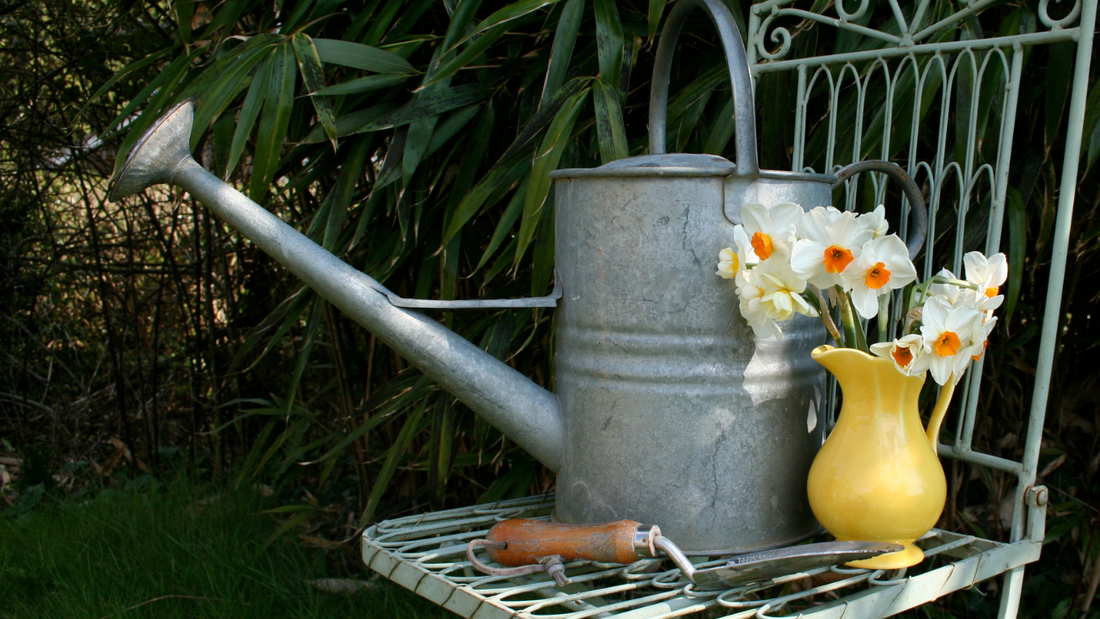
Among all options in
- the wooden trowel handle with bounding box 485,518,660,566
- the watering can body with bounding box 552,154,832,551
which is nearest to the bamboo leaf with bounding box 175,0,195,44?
the watering can body with bounding box 552,154,832,551

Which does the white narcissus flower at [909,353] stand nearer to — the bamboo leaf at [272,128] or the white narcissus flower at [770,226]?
the white narcissus flower at [770,226]

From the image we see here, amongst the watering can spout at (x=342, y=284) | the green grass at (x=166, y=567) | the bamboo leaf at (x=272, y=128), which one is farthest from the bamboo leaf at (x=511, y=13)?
the green grass at (x=166, y=567)

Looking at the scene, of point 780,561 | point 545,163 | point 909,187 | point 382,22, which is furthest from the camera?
point 382,22

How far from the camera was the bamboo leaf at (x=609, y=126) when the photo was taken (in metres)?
1.17

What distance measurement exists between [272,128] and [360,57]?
0.17 metres

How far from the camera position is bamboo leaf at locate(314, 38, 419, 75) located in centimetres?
130

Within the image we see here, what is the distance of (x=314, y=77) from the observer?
1248mm

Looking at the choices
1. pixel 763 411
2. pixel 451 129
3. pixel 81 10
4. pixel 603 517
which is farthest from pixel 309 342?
pixel 81 10

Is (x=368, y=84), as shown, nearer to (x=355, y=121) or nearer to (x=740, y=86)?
(x=355, y=121)

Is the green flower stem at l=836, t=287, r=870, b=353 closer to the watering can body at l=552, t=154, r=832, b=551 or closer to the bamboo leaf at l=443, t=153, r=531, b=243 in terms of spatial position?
the watering can body at l=552, t=154, r=832, b=551

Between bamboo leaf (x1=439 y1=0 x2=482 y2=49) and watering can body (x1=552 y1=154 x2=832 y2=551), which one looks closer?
watering can body (x1=552 y1=154 x2=832 y2=551)

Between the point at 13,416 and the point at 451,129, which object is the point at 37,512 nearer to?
the point at 13,416

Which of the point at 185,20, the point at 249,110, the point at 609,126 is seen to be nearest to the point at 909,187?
the point at 609,126

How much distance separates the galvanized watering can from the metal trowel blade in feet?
0.37
